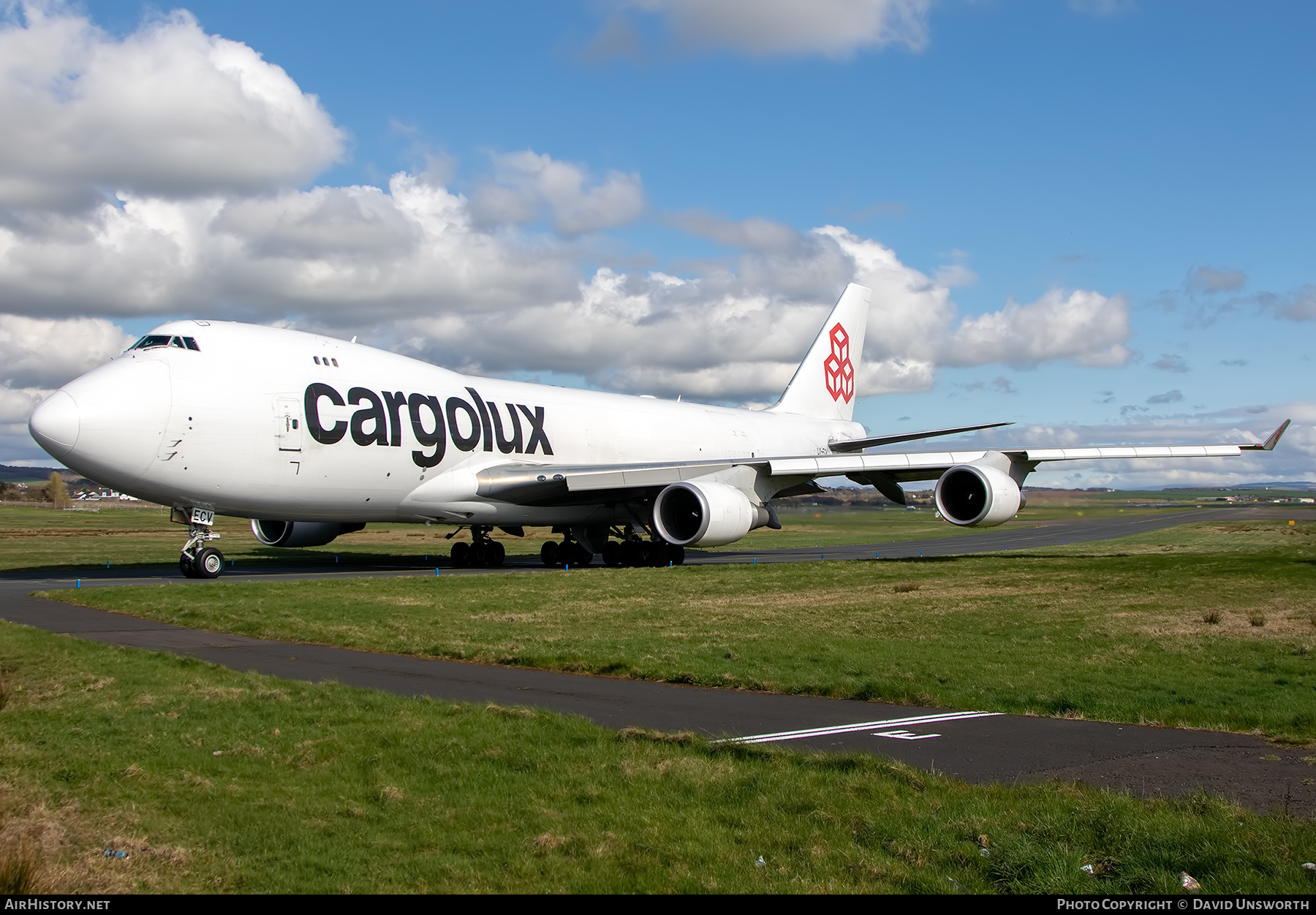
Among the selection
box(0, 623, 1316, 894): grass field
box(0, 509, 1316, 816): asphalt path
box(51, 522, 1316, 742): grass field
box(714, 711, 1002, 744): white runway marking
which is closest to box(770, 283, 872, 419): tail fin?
box(51, 522, 1316, 742): grass field

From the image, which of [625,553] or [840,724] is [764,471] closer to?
[625,553]

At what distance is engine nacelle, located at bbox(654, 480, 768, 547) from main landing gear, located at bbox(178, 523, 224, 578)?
10762 mm

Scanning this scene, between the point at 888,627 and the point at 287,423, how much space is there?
13783mm

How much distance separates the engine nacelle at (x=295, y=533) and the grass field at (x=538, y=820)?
2205 centimetres

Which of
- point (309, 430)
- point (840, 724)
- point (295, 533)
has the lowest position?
point (840, 724)

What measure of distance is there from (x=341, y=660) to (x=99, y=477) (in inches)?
429

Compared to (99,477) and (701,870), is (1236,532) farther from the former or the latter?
(701,870)

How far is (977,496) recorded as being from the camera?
2658 cm

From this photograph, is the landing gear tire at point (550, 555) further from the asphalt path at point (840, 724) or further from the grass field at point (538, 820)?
the grass field at point (538, 820)

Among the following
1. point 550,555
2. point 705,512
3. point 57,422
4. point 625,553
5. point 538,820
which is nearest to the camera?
point 538,820

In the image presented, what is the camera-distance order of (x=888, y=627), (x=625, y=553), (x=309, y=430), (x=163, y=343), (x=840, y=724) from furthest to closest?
1. (x=625, y=553)
2. (x=309, y=430)
3. (x=163, y=343)
4. (x=888, y=627)
5. (x=840, y=724)

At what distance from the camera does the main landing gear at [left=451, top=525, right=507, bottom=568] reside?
29.7m

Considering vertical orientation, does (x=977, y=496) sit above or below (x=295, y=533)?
above

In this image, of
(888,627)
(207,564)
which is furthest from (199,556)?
(888,627)
